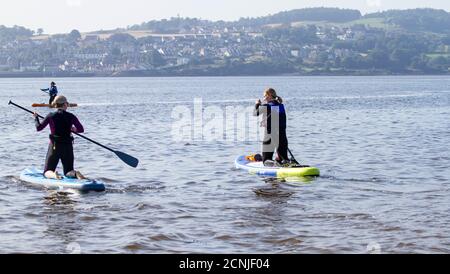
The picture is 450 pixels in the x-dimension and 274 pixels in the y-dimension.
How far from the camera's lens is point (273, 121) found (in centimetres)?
2058

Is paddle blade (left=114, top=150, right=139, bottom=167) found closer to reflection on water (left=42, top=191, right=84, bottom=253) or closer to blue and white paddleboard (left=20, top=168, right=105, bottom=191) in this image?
blue and white paddleboard (left=20, top=168, right=105, bottom=191)

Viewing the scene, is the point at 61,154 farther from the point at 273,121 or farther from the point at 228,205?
the point at 273,121

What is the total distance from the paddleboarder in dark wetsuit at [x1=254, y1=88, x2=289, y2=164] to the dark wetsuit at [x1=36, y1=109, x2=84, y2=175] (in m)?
4.90

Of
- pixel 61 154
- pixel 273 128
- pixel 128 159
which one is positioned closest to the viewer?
pixel 61 154

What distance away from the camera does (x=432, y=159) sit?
87.3 ft

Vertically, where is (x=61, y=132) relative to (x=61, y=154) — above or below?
above

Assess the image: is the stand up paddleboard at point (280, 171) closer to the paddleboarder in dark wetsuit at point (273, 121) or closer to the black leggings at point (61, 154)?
the paddleboarder in dark wetsuit at point (273, 121)

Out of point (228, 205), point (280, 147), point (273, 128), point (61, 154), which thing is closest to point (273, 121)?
point (273, 128)

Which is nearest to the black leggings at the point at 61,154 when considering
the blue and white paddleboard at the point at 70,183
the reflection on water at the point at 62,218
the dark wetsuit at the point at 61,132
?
the dark wetsuit at the point at 61,132

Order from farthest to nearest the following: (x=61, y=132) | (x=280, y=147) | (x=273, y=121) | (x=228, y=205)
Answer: (x=280, y=147), (x=273, y=121), (x=61, y=132), (x=228, y=205)

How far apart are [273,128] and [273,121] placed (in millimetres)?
271

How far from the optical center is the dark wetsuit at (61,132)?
17.6 metres
